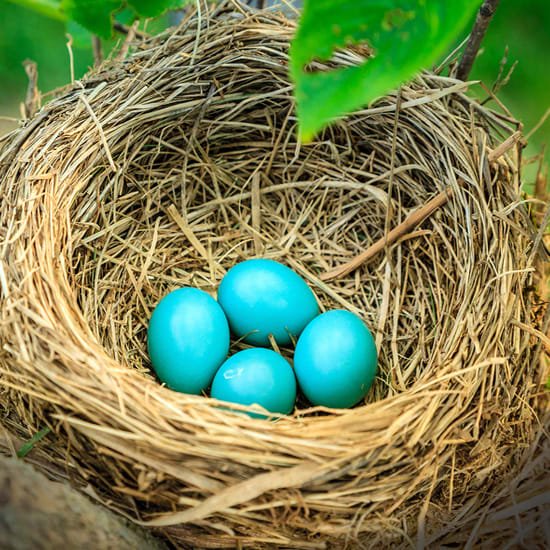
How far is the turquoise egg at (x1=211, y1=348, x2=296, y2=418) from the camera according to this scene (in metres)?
1.10

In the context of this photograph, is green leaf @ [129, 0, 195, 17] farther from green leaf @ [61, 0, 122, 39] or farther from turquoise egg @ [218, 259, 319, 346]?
turquoise egg @ [218, 259, 319, 346]

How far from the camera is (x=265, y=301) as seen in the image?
4.09 feet

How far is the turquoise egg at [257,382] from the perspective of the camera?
1.10m

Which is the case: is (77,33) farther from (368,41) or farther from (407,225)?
(368,41)

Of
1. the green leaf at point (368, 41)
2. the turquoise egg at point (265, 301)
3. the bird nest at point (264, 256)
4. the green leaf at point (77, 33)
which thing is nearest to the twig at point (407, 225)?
the bird nest at point (264, 256)

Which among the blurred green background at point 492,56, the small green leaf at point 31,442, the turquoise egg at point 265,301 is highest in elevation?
the blurred green background at point 492,56

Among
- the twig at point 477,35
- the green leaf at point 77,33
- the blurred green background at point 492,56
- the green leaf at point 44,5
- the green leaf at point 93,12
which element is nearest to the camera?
the twig at point 477,35

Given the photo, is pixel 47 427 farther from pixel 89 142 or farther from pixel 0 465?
pixel 89 142

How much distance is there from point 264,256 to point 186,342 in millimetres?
414

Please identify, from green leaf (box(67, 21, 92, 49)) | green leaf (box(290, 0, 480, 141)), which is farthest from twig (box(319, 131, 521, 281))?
green leaf (box(67, 21, 92, 49))

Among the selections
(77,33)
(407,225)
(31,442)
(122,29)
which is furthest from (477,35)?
(31,442)

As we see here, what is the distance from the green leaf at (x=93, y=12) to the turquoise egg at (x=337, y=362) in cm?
→ 88

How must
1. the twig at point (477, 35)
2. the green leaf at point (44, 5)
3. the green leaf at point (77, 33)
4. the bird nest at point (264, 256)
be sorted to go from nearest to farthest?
the bird nest at point (264, 256) < the twig at point (477, 35) < the green leaf at point (44, 5) < the green leaf at point (77, 33)

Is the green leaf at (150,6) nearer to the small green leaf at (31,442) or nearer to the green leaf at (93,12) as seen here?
the green leaf at (93,12)
